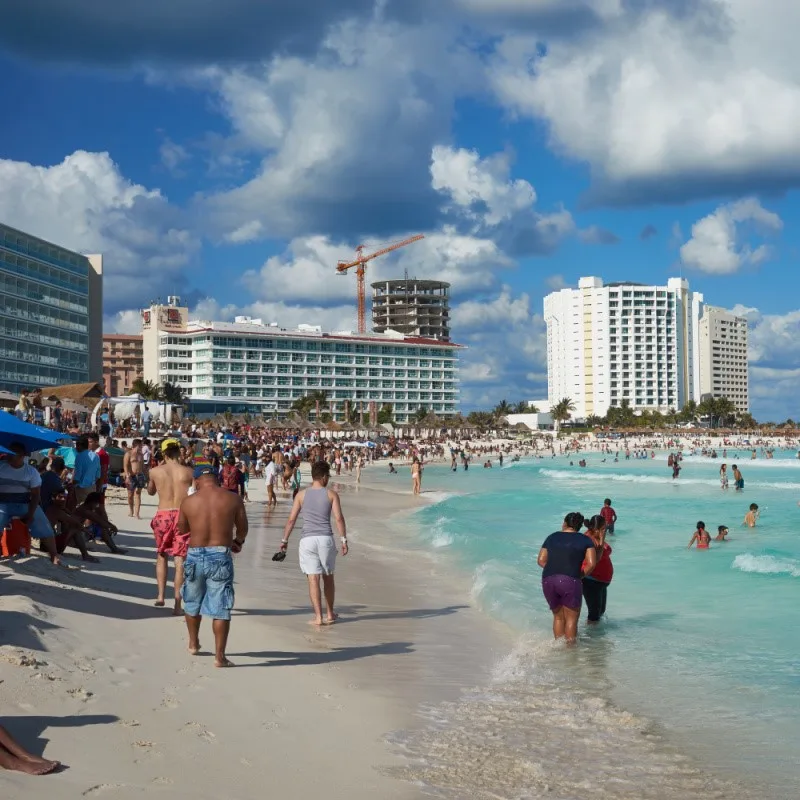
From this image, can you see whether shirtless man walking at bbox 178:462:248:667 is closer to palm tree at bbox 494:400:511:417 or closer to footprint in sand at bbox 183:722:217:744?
footprint in sand at bbox 183:722:217:744

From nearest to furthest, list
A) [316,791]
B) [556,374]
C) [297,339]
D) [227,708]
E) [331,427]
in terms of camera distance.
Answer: [316,791] → [227,708] → [331,427] → [297,339] → [556,374]

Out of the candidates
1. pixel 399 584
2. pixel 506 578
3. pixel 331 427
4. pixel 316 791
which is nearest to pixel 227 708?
pixel 316 791

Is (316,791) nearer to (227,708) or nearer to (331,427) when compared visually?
(227,708)

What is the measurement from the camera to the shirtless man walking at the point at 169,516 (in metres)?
8.49

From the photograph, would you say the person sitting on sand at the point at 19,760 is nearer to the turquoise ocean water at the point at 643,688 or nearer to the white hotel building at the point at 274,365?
the turquoise ocean water at the point at 643,688

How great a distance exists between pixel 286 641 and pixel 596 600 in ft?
12.3

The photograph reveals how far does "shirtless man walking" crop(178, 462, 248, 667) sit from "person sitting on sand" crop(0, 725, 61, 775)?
7.77 feet

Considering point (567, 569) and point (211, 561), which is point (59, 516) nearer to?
point (211, 561)

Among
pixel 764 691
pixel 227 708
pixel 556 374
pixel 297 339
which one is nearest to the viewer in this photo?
pixel 227 708

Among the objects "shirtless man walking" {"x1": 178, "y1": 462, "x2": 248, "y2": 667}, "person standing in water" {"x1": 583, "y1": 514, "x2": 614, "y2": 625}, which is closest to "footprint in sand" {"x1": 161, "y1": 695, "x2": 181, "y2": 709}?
"shirtless man walking" {"x1": 178, "y1": 462, "x2": 248, "y2": 667}

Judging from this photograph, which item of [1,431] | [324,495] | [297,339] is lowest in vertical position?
[324,495]

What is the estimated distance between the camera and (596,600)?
32.5 ft

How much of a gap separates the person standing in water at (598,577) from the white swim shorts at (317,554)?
110 inches

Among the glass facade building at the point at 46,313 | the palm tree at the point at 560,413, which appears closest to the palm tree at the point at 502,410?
the palm tree at the point at 560,413
